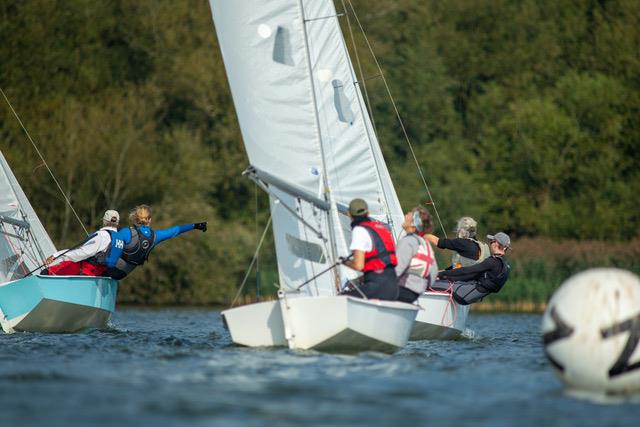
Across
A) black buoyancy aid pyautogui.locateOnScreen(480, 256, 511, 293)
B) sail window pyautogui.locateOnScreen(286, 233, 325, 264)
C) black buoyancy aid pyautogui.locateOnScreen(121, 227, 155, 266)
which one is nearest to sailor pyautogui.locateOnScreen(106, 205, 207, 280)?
black buoyancy aid pyautogui.locateOnScreen(121, 227, 155, 266)

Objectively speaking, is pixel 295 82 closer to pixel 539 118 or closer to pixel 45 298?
pixel 45 298

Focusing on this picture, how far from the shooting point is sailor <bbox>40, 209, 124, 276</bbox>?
54.1ft

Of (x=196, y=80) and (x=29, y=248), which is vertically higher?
(x=196, y=80)

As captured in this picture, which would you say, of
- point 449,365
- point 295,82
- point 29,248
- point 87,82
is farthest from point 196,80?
point 449,365

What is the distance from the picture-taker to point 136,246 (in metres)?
16.9

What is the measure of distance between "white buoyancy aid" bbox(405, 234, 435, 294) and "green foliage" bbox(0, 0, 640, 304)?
15743 millimetres

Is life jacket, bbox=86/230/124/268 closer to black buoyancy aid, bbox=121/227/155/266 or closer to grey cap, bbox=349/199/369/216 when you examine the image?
black buoyancy aid, bbox=121/227/155/266

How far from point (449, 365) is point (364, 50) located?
26587mm

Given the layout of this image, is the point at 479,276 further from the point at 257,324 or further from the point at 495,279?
the point at 257,324

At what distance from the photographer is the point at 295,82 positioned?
14.6 metres

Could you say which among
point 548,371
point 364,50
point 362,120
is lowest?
point 548,371

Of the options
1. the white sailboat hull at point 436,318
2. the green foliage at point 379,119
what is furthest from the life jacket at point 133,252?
the green foliage at point 379,119

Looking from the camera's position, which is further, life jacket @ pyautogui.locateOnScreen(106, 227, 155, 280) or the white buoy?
life jacket @ pyautogui.locateOnScreen(106, 227, 155, 280)

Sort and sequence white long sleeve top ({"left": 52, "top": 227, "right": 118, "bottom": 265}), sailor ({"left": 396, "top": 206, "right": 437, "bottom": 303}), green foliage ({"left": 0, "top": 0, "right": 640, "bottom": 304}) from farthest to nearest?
green foliage ({"left": 0, "top": 0, "right": 640, "bottom": 304}), white long sleeve top ({"left": 52, "top": 227, "right": 118, "bottom": 265}), sailor ({"left": 396, "top": 206, "right": 437, "bottom": 303})
